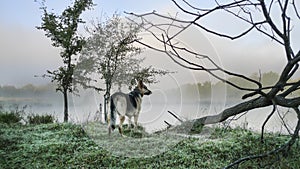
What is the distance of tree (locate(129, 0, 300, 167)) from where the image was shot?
1053 mm

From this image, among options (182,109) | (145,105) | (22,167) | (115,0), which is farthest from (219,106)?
(22,167)

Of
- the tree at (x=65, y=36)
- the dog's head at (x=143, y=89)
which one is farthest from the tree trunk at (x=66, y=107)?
the dog's head at (x=143, y=89)

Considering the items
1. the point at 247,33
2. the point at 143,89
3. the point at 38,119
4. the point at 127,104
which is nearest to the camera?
the point at 247,33

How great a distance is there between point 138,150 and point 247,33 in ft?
4.73

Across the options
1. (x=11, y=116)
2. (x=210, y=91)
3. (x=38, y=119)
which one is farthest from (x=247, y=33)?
(x=11, y=116)

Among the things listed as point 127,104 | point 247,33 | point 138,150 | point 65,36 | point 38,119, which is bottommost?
point 138,150

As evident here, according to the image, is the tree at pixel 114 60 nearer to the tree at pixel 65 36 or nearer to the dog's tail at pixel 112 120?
the dog's tail at pixel 112 120

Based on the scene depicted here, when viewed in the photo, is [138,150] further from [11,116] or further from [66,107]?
[11,116]

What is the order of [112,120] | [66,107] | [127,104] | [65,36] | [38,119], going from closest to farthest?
1. [127,104]
2. [112,120]
3. [66,107]
4. [65,36]
5. [38,119]

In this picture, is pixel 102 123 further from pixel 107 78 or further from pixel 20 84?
pixel 20 84

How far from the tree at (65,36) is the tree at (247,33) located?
5.44 feet

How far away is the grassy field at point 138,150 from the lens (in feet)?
7.45

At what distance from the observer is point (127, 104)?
Answer: 2561mm

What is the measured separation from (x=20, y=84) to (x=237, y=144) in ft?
6.18
